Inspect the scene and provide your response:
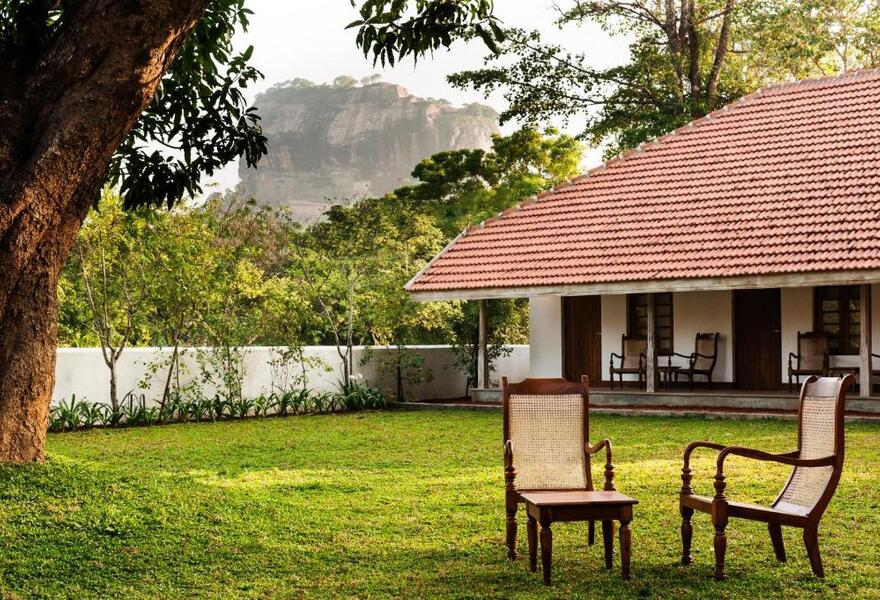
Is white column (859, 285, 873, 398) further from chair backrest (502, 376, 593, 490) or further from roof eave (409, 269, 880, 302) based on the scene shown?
chair backrest (502, 376, 593, 490)

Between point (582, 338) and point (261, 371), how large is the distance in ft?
21.1

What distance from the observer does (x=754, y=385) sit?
2117 centimetres

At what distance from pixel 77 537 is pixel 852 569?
16.0 ft

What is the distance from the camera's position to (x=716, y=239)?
766 inches

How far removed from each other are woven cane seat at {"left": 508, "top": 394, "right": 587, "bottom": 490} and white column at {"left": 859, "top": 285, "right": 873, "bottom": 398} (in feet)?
37.4

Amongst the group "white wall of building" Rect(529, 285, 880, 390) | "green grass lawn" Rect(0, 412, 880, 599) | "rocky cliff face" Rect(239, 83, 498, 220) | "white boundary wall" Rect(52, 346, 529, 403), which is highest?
"rocky cliff face" Rect(239, 83, 498, 220)

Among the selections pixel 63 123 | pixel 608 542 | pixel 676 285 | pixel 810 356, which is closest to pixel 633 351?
pixel 676 285

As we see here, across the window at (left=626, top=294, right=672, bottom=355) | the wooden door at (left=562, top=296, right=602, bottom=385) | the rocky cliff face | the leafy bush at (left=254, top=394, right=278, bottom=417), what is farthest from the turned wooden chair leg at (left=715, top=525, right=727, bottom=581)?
the rocky cliff face

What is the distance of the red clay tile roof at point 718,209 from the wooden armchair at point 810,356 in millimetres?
1954

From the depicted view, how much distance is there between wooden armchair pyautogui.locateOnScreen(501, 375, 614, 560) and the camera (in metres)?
7.62

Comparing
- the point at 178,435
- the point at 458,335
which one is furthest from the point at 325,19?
the point at 178,435

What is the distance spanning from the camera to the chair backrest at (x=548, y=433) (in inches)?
300

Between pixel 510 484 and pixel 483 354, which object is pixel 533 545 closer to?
pixel 510 484

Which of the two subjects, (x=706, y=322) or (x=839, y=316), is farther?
(x=706, y=322)
